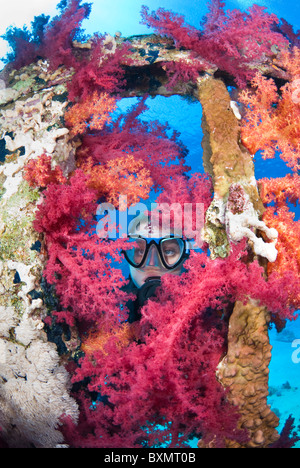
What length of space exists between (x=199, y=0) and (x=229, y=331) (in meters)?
7.42

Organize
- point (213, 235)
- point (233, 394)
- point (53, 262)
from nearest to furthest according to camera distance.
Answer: point (233, 394) < point (53, 262) < point (213, 235)

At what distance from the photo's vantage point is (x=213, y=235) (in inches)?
114

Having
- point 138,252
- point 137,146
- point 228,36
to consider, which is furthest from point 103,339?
point 228,36

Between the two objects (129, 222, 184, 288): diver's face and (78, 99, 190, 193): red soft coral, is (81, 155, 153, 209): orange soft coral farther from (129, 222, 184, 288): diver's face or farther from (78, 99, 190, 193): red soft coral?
(129, 222, 184, 288): diver's face

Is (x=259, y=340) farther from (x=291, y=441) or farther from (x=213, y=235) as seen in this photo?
(x=291, y=441)

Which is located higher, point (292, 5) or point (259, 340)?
point (292, 5)

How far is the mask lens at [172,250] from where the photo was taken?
15.4ft

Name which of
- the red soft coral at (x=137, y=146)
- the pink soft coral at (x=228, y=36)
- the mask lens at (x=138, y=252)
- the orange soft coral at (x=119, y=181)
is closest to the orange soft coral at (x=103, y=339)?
the orange soft coral at (x=119, y=181)

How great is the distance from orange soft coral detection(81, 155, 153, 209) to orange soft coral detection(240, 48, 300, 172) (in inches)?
50.4

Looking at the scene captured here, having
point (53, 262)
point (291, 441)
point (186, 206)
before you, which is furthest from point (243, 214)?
point (291, 441)

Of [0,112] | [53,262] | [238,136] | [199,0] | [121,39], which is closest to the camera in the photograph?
[53,262]

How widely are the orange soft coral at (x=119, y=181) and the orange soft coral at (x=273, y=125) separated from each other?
1.28 meters

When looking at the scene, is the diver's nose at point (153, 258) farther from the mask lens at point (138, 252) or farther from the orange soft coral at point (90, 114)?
the orange soft coral at point (90, 114)

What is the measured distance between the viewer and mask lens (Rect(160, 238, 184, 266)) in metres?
4.70
